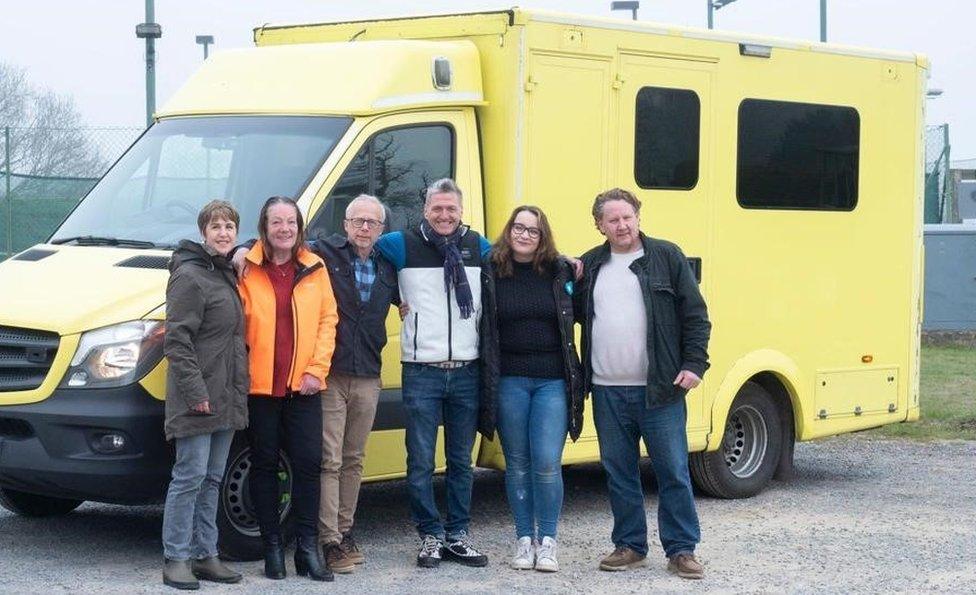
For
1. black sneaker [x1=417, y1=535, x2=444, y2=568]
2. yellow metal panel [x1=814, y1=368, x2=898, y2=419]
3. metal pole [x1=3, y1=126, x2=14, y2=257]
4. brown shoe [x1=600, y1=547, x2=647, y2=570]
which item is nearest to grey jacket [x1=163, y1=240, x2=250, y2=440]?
black sneaker [x1=417, y1=535, x2=444, y2=568]

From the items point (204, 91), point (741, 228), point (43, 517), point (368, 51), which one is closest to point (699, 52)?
point (741, 228)

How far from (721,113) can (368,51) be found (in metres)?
2.35

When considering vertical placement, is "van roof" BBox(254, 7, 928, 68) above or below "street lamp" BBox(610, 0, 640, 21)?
below

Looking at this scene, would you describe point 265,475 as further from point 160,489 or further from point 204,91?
point 204,91

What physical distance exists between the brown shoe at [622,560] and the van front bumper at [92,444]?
6.92 ft

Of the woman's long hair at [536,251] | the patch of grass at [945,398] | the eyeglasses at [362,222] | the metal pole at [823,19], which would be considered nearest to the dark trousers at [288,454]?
the eyeglasses at [362,222]

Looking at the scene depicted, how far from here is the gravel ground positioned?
A: 7887 millimetres

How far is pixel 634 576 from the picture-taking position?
26.7 feet

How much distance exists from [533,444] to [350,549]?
3.24ft

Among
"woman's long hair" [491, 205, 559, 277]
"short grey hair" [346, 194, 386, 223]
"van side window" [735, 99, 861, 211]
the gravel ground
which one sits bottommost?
the gravel ground

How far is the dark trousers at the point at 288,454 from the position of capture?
25.3 ft

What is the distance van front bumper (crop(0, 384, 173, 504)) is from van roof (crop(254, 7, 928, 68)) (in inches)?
113

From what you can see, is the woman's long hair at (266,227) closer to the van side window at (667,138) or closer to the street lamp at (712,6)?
the van side window at (667,138)

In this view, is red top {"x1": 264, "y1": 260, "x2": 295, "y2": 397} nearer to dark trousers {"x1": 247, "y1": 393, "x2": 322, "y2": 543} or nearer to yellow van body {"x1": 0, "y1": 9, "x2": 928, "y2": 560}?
dark trousers {"x1": 247, "y1": 393, "x2": 322, "y2": 543}
